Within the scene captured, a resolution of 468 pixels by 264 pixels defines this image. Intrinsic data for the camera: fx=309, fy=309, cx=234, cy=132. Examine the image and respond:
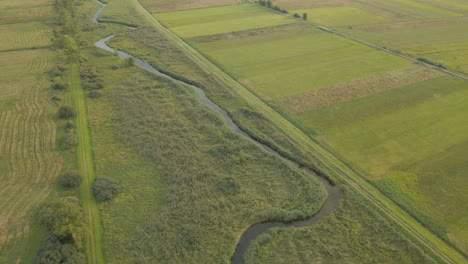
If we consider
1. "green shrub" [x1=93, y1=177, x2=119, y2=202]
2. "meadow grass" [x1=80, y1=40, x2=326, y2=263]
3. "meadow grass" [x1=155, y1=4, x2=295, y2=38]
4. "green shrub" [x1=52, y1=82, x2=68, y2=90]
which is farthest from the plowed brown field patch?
"meadow grass" [x1=155, y1=4, x2=295, y2=38]

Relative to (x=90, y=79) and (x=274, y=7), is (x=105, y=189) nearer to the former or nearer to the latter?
(x=90, y=79)

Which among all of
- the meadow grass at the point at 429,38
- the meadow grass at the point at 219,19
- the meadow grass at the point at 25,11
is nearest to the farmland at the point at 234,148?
the meadow grass at the point at 429,38

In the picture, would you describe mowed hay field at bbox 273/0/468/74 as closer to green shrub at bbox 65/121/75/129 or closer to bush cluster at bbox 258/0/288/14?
bush cluster at bbox 258/0/288/14

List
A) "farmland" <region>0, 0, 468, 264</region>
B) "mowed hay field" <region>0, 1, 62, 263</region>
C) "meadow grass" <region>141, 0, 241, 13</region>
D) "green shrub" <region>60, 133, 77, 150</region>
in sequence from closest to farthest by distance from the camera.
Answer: "farmland" <region>0, 0, 468, 264</region> → "mowed hay field" <region>0, 1, 62, 263</region> → "green shrub" <region>60, 133, 77, 150</region> → "meadow grass" <region>141, 0, 241, 13</region>

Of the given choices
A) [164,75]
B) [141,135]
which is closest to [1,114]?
[141,135]

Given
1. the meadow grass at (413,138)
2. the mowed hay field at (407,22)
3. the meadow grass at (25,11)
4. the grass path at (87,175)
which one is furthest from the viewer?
the meadow grass at (25,11)

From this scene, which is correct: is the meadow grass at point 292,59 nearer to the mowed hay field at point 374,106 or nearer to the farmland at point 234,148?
the mowed hay field at point 374,106
